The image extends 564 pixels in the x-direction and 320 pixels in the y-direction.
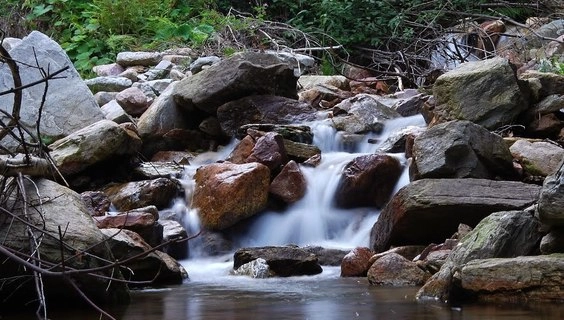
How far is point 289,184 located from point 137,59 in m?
5.95

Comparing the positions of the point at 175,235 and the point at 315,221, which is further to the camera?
the point at 315,221

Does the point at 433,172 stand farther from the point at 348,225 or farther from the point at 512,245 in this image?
the point at 512,245

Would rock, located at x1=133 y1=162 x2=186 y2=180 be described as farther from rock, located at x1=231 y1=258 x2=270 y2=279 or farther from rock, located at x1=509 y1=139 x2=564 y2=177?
→ rock, located at x1=509 y1=139 x2=564 y2=177

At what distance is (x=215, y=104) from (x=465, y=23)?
4.71 meters

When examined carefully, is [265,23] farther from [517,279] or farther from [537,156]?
[517,279]

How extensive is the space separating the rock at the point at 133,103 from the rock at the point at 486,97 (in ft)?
13.3

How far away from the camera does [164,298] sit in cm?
509

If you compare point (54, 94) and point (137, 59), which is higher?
point (137, 59)

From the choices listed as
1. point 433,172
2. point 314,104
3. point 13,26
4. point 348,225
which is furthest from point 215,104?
point 13,26

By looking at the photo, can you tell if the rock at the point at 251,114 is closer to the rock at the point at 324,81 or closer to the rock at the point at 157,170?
the rock at the point at 157,170

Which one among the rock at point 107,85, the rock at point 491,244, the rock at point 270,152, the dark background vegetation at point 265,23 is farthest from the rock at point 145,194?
the dark background vegetation at point 265,23

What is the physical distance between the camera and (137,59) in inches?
513

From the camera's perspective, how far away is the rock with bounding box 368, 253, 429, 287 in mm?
5441

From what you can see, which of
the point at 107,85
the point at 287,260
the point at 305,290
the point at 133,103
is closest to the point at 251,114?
the point at 133,103
